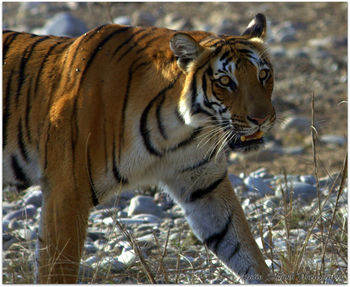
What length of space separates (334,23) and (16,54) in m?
7.91

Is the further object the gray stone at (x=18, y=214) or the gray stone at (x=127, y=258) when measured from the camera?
the gray stone at (x=18, y=214)

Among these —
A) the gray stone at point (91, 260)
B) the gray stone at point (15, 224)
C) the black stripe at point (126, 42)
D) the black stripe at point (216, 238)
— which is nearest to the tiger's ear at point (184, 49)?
the black stripe at point (126, 42)

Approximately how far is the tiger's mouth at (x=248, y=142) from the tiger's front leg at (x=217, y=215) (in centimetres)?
32

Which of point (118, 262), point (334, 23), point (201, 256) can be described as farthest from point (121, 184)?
point (334, 23)

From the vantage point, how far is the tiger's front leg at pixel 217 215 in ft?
11.6

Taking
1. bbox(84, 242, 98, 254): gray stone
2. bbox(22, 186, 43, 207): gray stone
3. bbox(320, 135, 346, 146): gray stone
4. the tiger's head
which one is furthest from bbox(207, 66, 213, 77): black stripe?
bbox(320, 135, 346, 146): gray stone

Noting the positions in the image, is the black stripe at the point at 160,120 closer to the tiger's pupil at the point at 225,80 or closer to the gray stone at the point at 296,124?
the tiger's pupil at the point at 225,80

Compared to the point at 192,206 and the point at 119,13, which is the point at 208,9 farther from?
the point at 192,206

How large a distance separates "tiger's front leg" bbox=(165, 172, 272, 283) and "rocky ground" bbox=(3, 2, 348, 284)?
102 millimetres

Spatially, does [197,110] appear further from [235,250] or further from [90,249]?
[90,249]

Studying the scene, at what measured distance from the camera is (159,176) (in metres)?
3.52

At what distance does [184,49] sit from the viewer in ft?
10.7

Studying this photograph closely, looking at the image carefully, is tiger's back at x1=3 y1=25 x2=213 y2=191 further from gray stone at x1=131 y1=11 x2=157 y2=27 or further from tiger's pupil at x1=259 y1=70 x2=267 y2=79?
gray stone at x1=131 y1=11 x2=157 y2=27

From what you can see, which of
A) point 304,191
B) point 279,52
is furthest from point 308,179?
point 279,52
